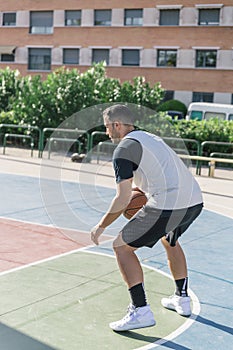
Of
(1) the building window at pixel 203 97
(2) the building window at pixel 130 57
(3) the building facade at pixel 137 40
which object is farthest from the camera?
(2) the building window at pixel 130 57

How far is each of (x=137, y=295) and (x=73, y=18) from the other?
130ft

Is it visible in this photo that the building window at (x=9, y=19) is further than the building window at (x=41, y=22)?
Yes

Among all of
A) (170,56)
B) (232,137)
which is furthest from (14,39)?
(232,137)

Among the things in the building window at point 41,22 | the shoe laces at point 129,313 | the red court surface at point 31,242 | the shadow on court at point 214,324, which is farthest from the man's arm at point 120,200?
the building window at point 41,22

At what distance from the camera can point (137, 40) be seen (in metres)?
40.6

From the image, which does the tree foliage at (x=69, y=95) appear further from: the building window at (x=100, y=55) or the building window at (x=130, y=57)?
the building window at (x=100, y=55)

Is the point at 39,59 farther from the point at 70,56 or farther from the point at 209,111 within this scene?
the point at 209,111

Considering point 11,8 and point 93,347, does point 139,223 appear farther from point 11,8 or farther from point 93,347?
point 11,8

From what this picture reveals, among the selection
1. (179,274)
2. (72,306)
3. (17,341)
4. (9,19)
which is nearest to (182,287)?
(179,274)

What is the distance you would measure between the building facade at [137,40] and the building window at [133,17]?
0.07m

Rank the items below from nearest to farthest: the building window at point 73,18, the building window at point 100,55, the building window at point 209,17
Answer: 1. the building window at point 209,17
2. the building window at point 100,55
3. the building window at point 73,18

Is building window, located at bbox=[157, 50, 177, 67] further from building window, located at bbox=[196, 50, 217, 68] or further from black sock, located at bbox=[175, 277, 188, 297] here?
black sock, located at bbox=[175, 277, 188, 297]

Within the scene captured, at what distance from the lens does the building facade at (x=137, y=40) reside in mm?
38438

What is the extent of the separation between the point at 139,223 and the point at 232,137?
50.6 feet
